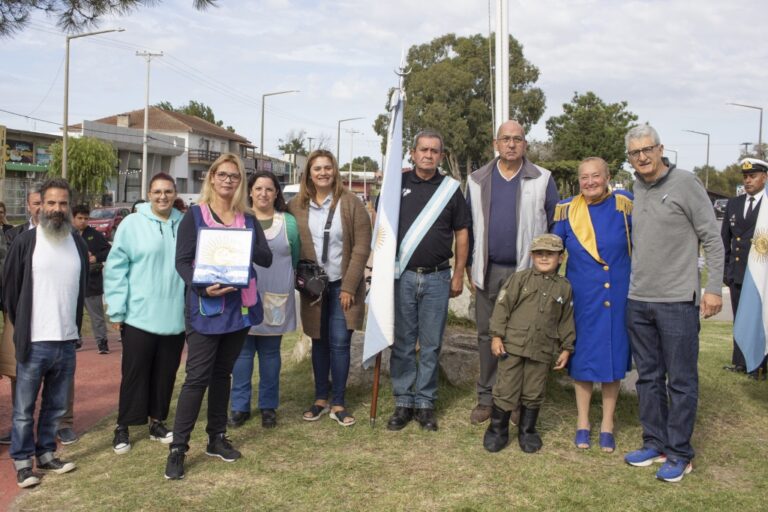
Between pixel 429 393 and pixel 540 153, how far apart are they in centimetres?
3993

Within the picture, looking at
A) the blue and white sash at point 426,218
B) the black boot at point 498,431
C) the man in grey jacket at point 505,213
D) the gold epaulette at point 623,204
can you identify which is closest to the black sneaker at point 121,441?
the blue and white sash at point 426,218

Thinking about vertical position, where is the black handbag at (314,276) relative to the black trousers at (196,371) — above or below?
above

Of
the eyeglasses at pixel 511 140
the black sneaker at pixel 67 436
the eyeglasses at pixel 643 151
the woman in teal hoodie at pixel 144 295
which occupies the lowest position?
the black sneaker at pixel 67 436

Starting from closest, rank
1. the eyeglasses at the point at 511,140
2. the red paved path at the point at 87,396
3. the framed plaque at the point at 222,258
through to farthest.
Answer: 1. the framed plaque at the point at 222,258
2. the red paved path at the point at 87,396
3. the eyeglasses at the point at 511,140

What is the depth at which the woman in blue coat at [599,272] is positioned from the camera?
456 centimetres

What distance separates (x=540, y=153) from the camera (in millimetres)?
43344

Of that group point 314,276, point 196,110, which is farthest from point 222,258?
point 196,110

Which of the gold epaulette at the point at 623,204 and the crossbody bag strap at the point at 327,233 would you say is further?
the crossbody bag strap at the point at 327,233

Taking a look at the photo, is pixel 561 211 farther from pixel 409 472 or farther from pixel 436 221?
pixel 409 472

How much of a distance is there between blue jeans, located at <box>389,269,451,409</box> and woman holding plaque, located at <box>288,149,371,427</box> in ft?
1.13

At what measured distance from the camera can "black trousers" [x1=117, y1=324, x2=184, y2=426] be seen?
187 inches

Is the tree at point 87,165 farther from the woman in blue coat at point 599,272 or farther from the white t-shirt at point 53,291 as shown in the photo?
the woman in blue coat at point 599,272

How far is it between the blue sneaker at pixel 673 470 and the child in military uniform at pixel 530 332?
31.0 inches

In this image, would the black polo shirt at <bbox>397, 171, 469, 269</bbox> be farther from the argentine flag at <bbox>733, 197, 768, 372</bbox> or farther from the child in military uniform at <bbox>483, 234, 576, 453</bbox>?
the argentine flag at <bbox>733, 197, 768, 372</bbox>
